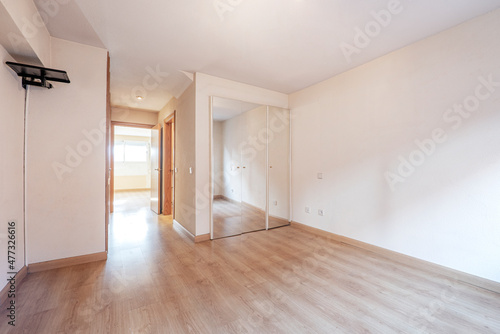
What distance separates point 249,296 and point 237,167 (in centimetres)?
220

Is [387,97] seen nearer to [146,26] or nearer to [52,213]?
[146,26]

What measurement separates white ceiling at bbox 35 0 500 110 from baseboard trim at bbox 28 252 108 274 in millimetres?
2572

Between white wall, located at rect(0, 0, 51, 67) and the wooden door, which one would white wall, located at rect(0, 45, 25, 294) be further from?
the wooden door

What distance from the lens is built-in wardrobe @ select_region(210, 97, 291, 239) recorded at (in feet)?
11.4

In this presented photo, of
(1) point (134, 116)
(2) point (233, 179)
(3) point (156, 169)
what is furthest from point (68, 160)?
(1) point (134, 116)

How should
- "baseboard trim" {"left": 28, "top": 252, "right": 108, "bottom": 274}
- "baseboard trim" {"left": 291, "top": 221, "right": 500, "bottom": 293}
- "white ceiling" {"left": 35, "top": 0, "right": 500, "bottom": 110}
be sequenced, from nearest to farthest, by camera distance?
"white ceiling" {"left": 35, "top": 0, "right": 500, "bottom": 110} → "baseboard trim" {"left": 291, "top": 221, "right": 500, "bottom": 293} → "baseboard trim" {"left": 28, "top": 252, "right": 108, "bottom": 274}

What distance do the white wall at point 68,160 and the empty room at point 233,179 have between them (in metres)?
0.01

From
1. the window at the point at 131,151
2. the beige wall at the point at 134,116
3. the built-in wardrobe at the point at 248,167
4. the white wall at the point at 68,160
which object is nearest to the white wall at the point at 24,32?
the white wall at the point at 68,160

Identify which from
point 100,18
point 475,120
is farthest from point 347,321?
point 100,18

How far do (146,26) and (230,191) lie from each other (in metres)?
2.54

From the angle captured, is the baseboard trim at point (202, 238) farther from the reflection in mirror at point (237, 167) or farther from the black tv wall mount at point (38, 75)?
the black tv wall mount at point (38, 75)

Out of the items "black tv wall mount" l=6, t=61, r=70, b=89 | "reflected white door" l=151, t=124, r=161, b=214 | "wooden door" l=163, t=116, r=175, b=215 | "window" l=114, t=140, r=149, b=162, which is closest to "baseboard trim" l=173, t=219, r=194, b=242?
"wooden door" l=163, t=116, r=175, b=215

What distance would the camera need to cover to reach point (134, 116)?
206 inches

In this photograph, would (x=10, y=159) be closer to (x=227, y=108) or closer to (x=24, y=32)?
(x=24, y=32)
